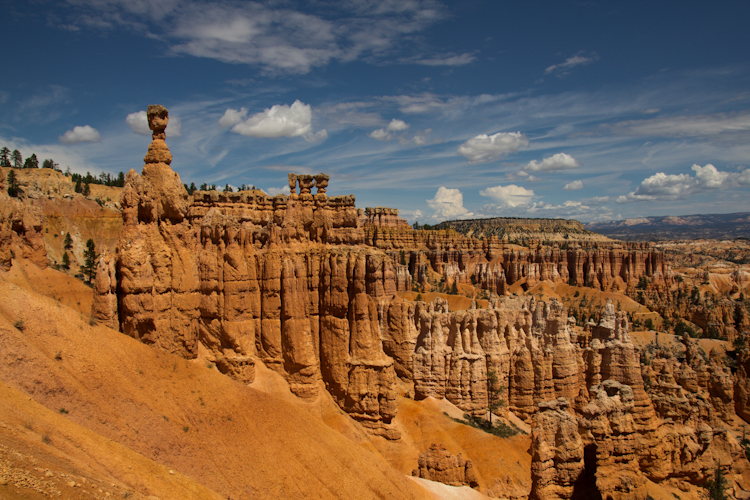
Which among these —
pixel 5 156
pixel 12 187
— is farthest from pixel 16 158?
pixel 12 187

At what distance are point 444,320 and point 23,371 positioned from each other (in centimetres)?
3053

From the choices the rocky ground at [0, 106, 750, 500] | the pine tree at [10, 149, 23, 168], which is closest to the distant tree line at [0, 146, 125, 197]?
the pine tree at [10, 149, 23, 168]

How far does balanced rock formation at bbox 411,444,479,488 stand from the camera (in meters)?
24.5

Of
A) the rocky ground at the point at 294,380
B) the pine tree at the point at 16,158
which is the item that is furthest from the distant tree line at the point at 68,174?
the rocky ground at the point at 294,380

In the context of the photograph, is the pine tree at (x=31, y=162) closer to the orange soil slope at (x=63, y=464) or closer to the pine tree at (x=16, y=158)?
the pine tree at (x=16, y=158)

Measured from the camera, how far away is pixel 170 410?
15539 millimetres

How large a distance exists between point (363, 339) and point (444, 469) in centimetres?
809

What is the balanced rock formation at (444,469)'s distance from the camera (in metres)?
24.5

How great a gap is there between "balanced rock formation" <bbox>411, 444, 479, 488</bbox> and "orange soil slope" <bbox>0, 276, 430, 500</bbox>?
5.02 metres

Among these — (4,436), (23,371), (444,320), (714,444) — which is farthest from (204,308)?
(714,444)

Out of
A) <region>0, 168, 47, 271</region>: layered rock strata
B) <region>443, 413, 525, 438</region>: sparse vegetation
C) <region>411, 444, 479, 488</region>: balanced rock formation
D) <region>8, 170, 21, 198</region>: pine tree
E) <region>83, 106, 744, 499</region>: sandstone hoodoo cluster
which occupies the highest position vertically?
<region>8, 170, 21, 198</region>: pine tree

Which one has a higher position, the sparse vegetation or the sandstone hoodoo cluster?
the sandstone hoodoo cluster

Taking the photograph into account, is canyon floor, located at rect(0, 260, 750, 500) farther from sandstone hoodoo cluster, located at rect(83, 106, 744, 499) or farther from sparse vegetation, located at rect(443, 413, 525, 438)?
sparse vegetation, located at rect(443, 413, 525, 438)

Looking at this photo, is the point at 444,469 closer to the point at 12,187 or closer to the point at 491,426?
the point at 491,426
